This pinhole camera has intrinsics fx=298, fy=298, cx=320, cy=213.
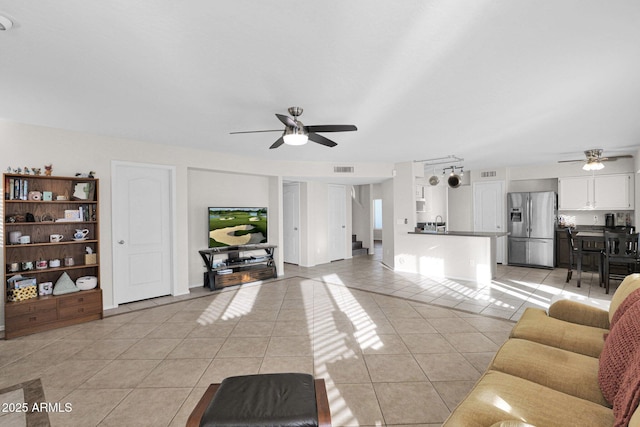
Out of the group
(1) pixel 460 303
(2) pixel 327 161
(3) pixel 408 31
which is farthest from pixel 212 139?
(1) pixel 460 303

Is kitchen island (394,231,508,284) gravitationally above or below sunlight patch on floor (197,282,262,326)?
above

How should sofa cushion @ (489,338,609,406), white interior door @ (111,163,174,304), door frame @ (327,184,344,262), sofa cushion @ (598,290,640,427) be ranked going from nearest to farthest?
sofa cushion @ (598,290,640,427) < sofa cushion @ (489,338,609,406) < white interior door @ (111,163,174,304) < door frame @ (327,184,344,262)

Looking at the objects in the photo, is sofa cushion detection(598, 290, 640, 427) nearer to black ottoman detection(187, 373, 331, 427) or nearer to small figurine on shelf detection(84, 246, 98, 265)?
black ottoman detection(187, 373, 331, 427)

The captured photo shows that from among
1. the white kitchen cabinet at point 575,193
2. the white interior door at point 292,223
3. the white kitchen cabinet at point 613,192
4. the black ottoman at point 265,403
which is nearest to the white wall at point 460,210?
the white kitchen cabinet at point 575,193

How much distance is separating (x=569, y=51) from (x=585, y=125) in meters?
2.53

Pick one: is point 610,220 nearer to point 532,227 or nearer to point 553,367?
point 532,227

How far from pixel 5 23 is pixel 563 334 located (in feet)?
14.0

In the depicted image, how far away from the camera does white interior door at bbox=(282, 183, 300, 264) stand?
7.74 meters

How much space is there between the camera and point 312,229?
304 inches

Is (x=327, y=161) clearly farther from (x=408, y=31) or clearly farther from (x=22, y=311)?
(x=22, y=311)

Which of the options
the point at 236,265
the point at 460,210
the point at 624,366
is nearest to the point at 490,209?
the point at 460,210

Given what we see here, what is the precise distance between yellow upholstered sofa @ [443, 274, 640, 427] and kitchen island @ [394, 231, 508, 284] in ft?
12.2

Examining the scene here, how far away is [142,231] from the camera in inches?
187

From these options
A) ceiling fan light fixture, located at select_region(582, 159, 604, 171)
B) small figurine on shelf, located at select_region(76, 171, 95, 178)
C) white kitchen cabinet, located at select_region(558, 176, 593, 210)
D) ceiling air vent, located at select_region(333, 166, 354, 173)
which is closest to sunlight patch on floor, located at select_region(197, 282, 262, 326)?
small figurine on shelf, located at select_region(76, 171, 95, 178)
